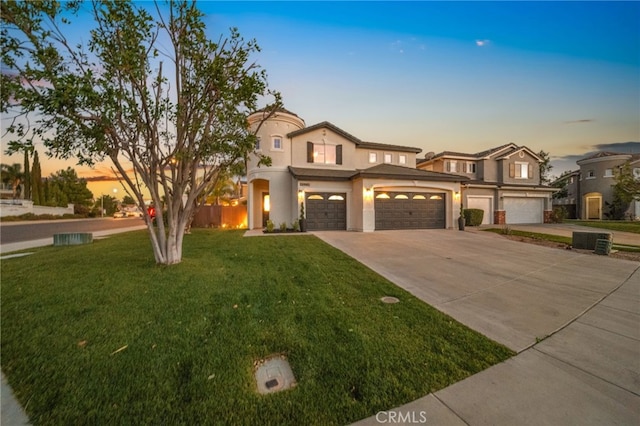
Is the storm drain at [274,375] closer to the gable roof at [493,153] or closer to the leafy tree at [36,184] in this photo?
the gable roof at [493,153]

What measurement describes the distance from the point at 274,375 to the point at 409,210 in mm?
14614

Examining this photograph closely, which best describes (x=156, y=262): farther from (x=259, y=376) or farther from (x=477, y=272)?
(x=477, y=272)

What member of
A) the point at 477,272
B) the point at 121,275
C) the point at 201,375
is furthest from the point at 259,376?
the point at 477,272

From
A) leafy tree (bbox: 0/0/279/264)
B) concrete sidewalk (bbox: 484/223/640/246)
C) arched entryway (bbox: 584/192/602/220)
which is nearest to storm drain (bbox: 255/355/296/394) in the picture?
leafy tree (bbox: 0/0/279/264)

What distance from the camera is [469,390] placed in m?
2.33

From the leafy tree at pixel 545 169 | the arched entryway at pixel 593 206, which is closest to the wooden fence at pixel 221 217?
the arched entryway at pixel 593 206

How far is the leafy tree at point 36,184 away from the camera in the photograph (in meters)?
37.9

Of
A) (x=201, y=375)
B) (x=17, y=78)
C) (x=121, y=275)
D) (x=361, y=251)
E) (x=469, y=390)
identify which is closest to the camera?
(x=469, y=390)

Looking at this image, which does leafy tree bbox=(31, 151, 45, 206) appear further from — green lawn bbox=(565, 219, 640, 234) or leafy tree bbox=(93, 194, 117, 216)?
green lawn bbox=(565, 219, 640, 234)

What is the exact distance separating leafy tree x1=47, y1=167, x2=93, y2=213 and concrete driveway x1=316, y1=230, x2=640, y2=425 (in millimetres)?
55334

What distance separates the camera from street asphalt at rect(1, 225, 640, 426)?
2.09 meters

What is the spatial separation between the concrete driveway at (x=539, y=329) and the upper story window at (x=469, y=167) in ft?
51.9

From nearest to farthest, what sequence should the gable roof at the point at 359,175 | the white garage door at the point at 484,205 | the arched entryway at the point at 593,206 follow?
the gable roof at the point at 359,175, the white garage door at the point at 484,205, the arched entryway at the point at 593,206

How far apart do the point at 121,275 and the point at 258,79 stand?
608 cm
